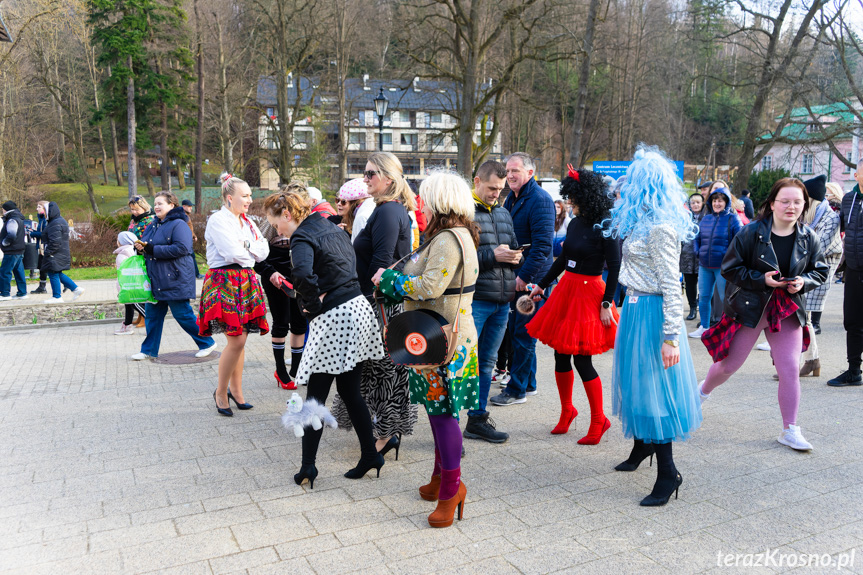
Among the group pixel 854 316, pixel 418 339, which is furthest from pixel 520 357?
pixel 854 316

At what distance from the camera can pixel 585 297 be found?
466cm

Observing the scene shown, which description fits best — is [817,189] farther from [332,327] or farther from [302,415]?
[302,415]

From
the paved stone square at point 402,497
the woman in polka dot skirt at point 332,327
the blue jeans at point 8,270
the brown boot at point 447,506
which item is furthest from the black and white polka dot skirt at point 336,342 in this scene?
the blue jeans at point 8,270

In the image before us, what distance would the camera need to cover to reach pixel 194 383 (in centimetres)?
659

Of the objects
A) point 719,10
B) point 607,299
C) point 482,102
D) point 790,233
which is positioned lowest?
point 607,299

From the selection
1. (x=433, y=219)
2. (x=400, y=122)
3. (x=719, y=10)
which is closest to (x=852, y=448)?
(x=433, y=219)

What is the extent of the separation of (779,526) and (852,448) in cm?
156

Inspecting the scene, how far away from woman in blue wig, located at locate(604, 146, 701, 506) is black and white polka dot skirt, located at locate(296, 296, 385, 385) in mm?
1600

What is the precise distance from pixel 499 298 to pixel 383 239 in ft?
Answer: 3.14

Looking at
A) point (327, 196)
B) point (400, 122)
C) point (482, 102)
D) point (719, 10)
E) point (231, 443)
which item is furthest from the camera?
point (400, 122)

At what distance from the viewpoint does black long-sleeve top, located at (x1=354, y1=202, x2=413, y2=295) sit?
438 centimetres

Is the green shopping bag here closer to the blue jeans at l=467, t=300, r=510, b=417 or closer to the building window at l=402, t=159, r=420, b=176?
the blue jeans at l=467, t=300, r=510, b=417

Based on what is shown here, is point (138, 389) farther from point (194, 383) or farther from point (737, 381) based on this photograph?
point (737, 381)

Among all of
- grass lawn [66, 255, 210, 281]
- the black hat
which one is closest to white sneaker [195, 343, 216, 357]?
the black hat
